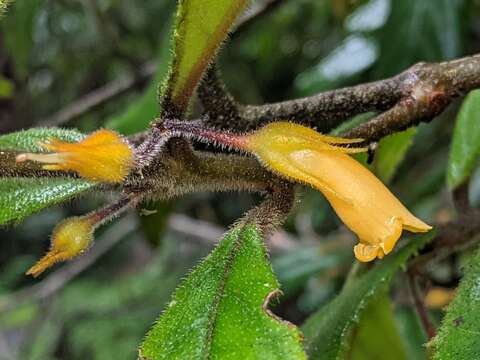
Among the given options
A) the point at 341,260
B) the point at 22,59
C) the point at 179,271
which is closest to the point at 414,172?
the point at 341,260

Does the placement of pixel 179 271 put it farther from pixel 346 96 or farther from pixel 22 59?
pixel 346 96

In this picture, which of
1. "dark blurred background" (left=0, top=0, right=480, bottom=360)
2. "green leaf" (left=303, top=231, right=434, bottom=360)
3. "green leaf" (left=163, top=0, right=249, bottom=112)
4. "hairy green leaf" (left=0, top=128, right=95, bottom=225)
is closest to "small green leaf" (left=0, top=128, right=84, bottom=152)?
"hairy green leaf" (left=0, top=128, right=95, bottom=225)

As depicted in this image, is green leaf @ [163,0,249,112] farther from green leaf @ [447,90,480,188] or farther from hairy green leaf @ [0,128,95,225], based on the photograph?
green leaf @ [447,90,480,188]

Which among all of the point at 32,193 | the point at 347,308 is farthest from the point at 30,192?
the point at 347,308

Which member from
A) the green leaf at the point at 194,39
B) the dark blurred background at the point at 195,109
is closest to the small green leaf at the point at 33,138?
the green leaf at the point at 194,39

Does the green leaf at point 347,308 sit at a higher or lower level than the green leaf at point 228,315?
lower

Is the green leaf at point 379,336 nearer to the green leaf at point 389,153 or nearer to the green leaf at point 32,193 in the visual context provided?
the green leaf at point 389,153
